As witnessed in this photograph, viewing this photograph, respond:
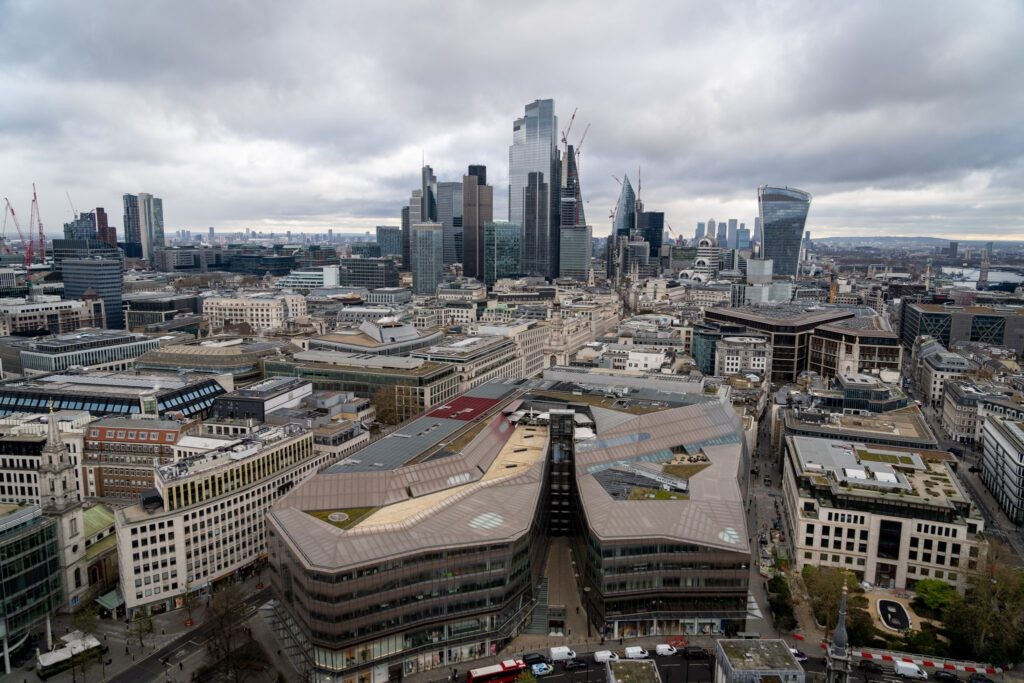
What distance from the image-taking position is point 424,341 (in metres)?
171

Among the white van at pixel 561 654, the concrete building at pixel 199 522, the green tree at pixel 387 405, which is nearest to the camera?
the white van at pixel 561 654

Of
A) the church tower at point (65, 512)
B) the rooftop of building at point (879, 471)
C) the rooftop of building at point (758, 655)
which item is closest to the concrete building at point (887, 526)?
the rooftop of building at point (879, 471)

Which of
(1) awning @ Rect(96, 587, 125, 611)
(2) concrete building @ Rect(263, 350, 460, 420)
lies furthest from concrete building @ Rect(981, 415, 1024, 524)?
(1) awning @ Rect(96, 587, 125, 611)

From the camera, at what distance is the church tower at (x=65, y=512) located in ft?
239

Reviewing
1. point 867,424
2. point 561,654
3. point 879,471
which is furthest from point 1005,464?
point 561,654

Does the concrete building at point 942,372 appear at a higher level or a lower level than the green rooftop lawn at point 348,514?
lower

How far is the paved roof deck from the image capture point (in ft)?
223

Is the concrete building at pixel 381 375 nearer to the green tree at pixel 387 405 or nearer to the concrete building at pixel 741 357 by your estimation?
the green tree at pixel 387 405

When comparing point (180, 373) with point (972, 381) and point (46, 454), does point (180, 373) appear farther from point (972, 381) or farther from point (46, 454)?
point (972, 381)

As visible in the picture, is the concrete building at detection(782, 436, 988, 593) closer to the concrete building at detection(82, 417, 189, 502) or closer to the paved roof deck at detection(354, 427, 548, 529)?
the paved roof deck at detection(354, 427, 548, 529)

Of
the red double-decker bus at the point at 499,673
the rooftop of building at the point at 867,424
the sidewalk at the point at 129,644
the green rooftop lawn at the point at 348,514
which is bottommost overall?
the sidewalk at the point at 129,644

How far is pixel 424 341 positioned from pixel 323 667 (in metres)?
115

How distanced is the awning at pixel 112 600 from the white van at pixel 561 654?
147 ft

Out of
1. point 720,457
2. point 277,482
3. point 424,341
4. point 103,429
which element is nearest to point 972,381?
point 720,457
